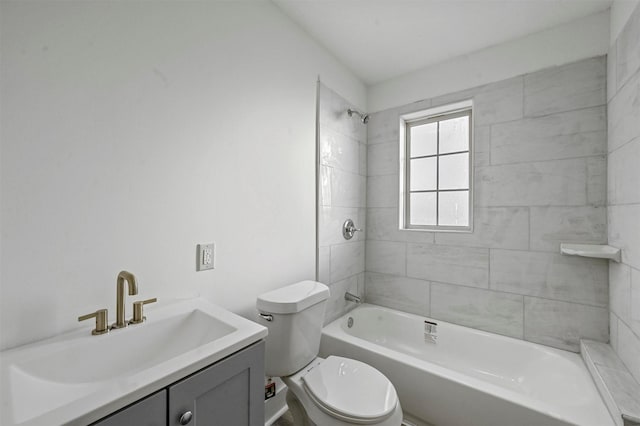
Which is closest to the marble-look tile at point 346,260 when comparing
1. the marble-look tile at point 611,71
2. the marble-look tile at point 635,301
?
the marble-look tile at point 635,301

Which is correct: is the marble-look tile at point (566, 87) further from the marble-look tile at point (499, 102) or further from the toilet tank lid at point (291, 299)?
the toilet tank lid at point (291, 299)

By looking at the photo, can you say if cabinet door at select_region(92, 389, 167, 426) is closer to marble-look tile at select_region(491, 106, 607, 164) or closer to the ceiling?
the ceiling

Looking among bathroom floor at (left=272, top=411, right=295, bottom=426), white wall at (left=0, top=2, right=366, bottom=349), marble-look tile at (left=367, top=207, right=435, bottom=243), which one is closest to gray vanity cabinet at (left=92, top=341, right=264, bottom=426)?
white wall at (left=0, top=2, right=366, bottom=349)

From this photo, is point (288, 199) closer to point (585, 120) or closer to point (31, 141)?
point (31, 141)

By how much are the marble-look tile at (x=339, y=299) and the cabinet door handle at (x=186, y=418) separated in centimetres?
139

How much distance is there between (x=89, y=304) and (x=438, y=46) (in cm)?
256

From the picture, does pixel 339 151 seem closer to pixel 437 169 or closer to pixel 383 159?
pixel 383 159

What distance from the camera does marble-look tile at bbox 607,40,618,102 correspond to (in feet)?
5.00

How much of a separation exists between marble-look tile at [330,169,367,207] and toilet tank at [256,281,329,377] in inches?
36.1

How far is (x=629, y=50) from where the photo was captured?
135 cm

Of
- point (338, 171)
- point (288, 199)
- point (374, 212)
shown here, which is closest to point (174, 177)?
point (288, 199)

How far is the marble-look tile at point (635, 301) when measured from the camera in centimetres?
124

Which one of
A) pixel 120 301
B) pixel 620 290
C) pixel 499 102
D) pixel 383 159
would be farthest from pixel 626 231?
pixel 120 301

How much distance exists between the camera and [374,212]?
2.54m
